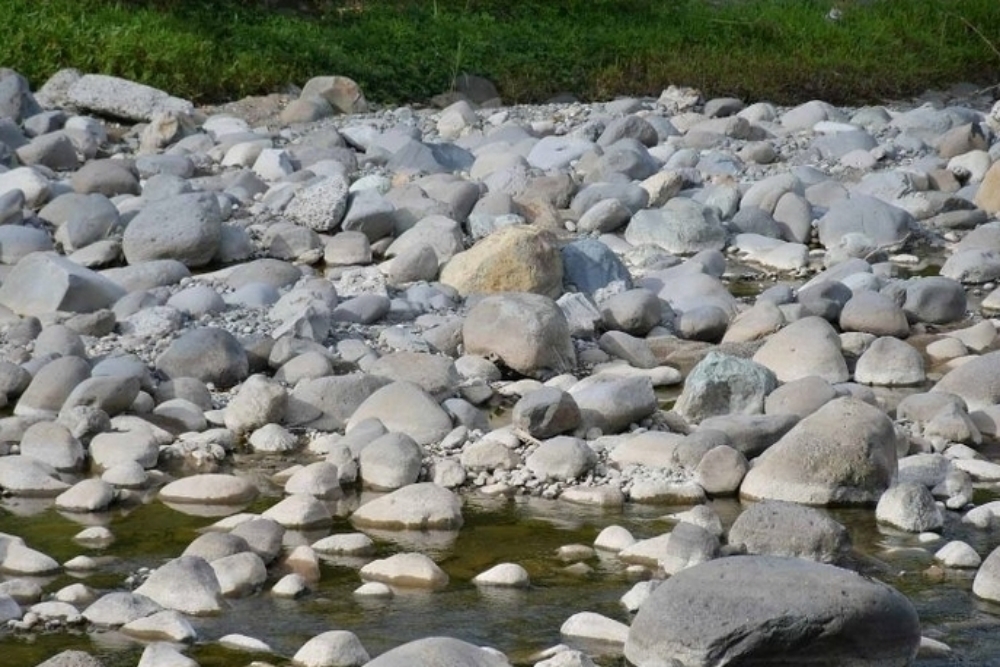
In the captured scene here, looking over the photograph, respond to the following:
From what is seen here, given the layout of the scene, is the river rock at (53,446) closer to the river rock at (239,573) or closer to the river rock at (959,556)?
the river rock at (239,573)

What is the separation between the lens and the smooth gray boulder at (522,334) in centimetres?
636

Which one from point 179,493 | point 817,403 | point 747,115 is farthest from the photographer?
point 747,115

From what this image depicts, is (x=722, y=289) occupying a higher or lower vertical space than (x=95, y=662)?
lower

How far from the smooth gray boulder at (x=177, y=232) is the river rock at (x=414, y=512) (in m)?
3.16

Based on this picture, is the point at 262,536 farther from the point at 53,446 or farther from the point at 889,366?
the point at 889,366

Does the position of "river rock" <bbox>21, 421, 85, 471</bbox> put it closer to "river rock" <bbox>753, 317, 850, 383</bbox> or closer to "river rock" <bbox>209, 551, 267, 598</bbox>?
"river rock" <bbox>209, 551, 267, 598</bbox>

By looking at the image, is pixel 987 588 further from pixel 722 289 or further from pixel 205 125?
pixel 205 125

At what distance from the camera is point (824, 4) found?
52.2ft

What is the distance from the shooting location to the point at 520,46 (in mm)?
13422

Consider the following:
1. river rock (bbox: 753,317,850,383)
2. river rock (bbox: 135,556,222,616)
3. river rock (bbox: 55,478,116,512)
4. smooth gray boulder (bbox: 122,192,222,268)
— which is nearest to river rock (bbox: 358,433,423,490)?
river rock (bbox: 55,478,116,512)

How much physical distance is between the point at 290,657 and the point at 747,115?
8800mm

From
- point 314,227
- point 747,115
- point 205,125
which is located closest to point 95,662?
point 314,227

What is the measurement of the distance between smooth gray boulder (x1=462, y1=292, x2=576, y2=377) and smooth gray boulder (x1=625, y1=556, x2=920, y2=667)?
102 inches

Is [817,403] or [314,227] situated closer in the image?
[817,403]
